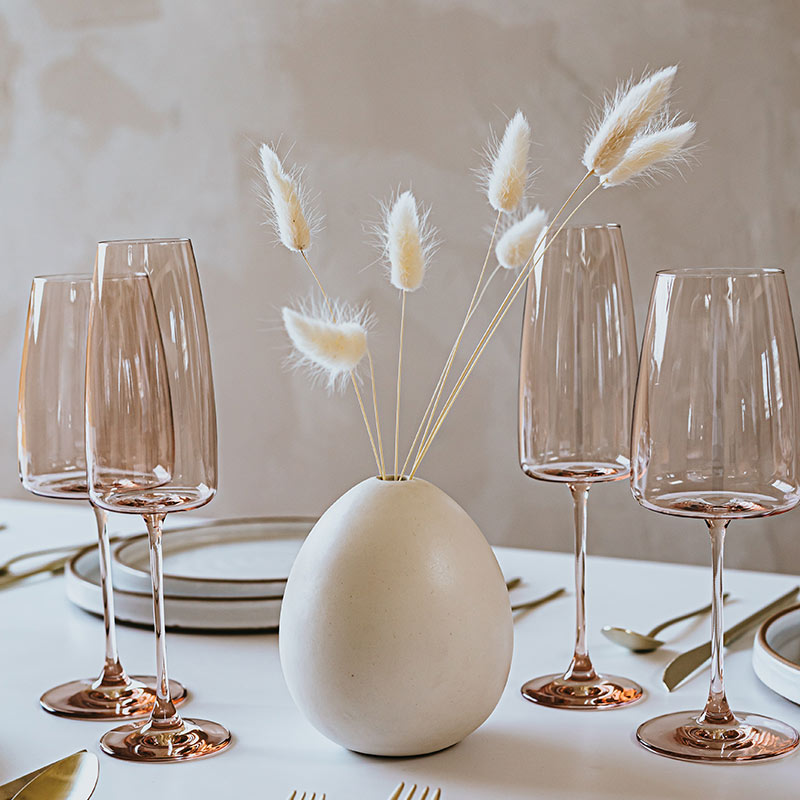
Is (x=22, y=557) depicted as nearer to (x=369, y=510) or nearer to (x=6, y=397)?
(x=369, y=510)

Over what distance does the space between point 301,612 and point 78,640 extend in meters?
0.38

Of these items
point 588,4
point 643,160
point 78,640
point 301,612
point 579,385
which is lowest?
point 78,640

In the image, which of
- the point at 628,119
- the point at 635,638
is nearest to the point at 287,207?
the point at 628,119

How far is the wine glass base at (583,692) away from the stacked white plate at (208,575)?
0.27 m

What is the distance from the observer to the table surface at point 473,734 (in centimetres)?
72

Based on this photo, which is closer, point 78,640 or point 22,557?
point 78,640

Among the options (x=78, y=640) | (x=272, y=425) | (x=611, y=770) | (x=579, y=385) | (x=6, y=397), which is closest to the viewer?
(x=611, y=770)

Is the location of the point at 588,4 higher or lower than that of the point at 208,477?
higher

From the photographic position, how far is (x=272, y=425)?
113 inches

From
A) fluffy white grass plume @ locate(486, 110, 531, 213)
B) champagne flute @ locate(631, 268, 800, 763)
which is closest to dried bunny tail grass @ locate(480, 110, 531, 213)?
fluffy white grass plume @ locate(486, 110, 531, 213)

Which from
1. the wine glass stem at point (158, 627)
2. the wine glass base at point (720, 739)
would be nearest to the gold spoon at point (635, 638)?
the wine glass base at point (720, 739)

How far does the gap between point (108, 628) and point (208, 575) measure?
230 millimetres

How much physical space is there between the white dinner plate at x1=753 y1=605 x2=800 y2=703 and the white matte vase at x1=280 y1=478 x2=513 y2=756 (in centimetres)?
22

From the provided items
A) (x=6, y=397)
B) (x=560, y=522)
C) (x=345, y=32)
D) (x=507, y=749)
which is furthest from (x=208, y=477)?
(x=6, y=397)
